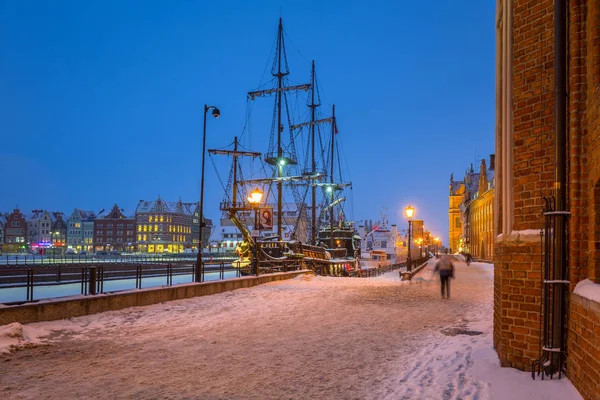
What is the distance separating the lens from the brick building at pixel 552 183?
4.88m

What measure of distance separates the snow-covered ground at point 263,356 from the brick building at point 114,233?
12296cm

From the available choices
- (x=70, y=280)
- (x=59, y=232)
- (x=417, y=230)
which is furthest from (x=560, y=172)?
(x=59, y=232)

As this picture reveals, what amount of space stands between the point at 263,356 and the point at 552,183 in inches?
207

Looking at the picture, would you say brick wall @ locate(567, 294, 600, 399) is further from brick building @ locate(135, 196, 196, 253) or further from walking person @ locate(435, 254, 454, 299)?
brick building @ locate(135, 196, 196, 253)

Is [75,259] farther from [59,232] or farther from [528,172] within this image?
[59,232]

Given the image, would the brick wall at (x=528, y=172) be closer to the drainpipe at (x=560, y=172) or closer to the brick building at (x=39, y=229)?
the drainpipe at (x=560, y=172)

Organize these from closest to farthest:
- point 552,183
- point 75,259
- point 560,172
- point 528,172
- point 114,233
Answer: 1. point 560,172
2. point 552,183
3. point 528,172
4. point 75,259
5. point 114,233

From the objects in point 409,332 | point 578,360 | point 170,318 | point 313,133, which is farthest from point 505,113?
point 313,133

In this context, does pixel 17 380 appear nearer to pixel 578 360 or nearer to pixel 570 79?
pixel 578 360

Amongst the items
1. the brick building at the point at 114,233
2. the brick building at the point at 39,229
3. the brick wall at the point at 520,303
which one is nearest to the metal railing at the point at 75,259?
the brick building at the point at 114,233

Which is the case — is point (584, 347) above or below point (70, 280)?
above

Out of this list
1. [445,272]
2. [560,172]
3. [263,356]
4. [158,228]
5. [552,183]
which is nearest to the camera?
[560,172]

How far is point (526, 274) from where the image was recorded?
6.34 metres

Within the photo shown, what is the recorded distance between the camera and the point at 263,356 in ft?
27.5
